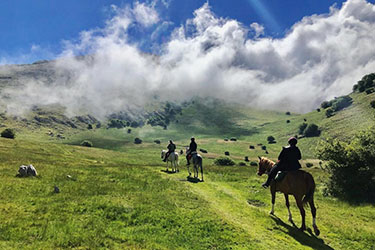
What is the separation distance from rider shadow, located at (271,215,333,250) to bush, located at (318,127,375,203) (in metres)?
16.2

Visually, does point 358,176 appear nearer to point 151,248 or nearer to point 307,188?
point 307,188

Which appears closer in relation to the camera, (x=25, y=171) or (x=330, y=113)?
(x=25, y=171)

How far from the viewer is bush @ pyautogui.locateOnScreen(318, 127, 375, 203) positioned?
2781 cm

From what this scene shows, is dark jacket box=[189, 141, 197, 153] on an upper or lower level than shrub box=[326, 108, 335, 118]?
lower

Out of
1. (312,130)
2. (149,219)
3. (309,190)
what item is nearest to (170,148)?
(149,219)

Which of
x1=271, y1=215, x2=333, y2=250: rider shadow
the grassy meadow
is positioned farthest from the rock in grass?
x1=271, y1=215, x2=333, y2=250: rider shadow

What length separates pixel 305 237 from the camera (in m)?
15.1

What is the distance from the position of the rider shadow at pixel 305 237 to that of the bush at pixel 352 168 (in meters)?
16.2

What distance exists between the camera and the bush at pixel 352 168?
27806 millimetres

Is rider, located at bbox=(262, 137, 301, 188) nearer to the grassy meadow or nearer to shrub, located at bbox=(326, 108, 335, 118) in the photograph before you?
the grassy meadow

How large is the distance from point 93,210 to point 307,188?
1523 centimetres

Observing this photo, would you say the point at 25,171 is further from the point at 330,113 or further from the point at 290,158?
the point at 330,113

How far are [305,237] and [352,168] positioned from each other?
19234 millimetres

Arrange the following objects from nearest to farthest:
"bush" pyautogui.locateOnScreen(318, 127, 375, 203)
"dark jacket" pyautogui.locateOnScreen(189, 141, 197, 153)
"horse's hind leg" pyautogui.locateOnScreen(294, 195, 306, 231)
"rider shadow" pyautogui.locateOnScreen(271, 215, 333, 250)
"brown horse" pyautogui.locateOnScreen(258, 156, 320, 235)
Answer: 1. "rider shadow" pyautogui.locateOnScreen(271, 215, 333, 250)
2. "horse's hind leg" pyautogui.locateOnScreen(294, 195, 306, 231)
3. "brown horse" pyautogui.locateOnScreen(258, 156, 320, 235)
4. "bush" pyautogui.locateOnScreen(318, 127, 375, 203)
5. "dark jacket" pyautogui.locateOnScreen(189, 141, 197, 153)
